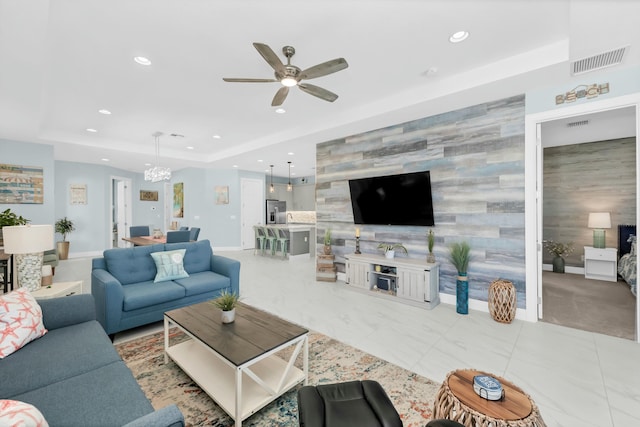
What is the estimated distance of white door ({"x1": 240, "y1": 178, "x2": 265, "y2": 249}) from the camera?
9080 mm

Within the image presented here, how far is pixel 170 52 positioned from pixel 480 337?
433 centimetres

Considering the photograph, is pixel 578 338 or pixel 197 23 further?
pixel 578 338

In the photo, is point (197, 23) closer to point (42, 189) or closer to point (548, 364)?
point (548, 364)

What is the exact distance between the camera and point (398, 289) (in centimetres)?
396

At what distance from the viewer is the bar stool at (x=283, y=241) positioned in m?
7.43

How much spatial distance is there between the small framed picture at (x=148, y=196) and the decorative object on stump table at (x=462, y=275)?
9.67 m

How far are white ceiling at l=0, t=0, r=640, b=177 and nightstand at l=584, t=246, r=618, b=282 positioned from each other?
12.3ft

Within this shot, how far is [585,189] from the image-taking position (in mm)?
5445

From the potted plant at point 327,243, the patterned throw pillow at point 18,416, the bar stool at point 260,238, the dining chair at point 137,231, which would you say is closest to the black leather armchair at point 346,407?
the patterned throw pillow at point 18,416

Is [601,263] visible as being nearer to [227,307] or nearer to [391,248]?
[391,248]

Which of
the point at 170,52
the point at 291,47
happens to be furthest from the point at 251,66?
the point at 170,52

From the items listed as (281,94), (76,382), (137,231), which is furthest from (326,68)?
(137,231)

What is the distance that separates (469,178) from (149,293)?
4143mm

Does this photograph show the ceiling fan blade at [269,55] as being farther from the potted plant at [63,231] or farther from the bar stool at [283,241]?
the potted plant at [63,231]
